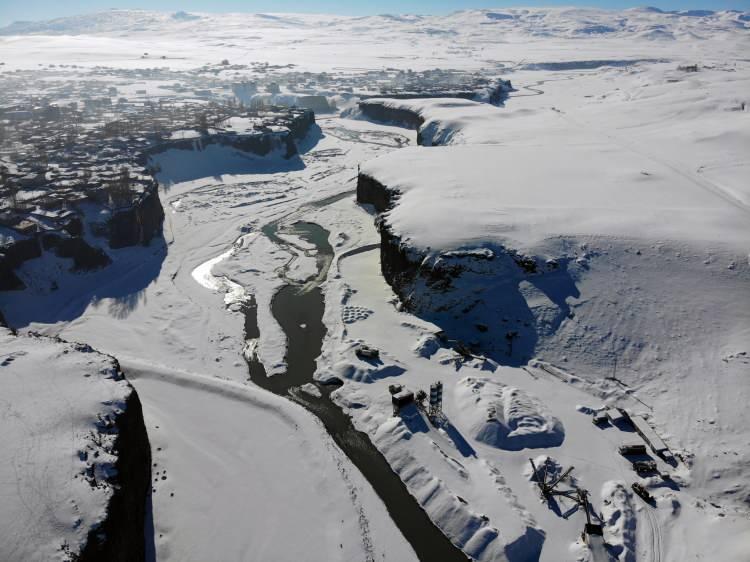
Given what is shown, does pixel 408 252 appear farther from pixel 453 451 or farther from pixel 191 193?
pixel 191 193

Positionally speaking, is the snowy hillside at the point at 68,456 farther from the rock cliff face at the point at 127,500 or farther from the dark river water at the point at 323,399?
the dark river water at the point at 323,399

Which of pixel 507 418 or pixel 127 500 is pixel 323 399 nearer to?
pixel 507 418

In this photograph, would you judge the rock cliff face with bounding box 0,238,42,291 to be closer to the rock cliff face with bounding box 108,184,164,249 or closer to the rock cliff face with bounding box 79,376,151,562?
the rock cliff face with bounding box 108,184,164,249

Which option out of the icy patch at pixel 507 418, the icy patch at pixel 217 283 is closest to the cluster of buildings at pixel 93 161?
the icy patch at pixel 217 283

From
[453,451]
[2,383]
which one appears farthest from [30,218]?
[453,451]

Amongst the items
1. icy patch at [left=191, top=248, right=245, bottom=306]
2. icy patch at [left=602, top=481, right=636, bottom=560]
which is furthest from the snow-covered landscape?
icy patch at [left=191, top=248, right=245, bottom=306]

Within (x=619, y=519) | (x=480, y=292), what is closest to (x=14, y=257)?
(x=480, y=292)
